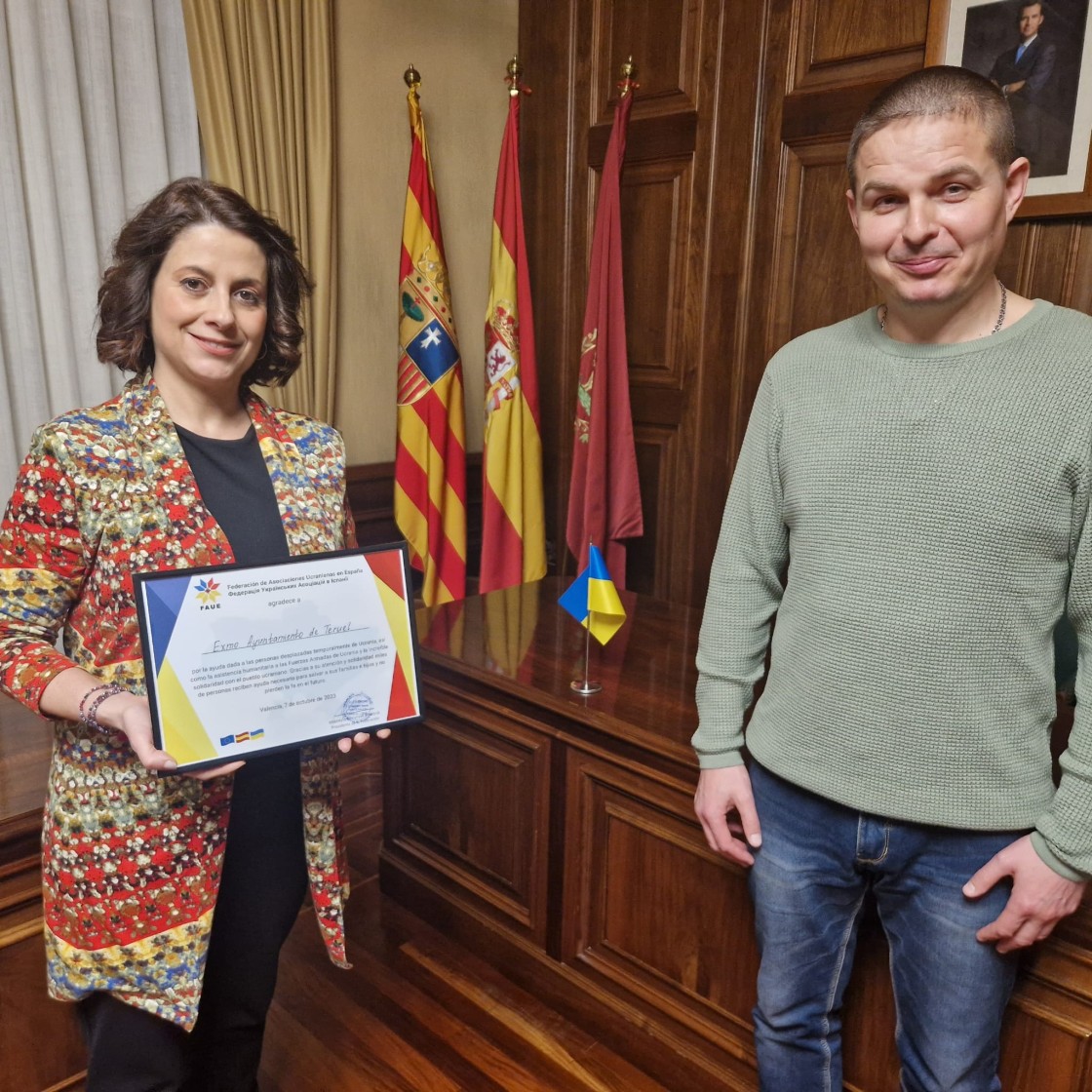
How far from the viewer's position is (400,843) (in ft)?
6.93

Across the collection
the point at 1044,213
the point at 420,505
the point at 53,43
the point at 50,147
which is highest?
the point at 53,43

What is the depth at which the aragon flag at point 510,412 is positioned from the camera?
107 inches

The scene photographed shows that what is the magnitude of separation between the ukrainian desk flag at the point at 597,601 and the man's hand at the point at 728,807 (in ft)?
1.62

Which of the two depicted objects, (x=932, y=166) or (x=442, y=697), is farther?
(x=442, y=697)

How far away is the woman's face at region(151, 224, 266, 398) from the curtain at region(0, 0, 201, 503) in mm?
1176

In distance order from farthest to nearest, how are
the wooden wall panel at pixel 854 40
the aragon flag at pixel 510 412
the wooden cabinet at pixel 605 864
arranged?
1. the aragon flag at pixel 510 412
2. the wooden wall panel at pixel 854 40
3. the wooden cabinet at pixel 605 864

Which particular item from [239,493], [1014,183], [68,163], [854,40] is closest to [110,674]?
[239,493]

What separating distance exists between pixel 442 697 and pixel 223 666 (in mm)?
869

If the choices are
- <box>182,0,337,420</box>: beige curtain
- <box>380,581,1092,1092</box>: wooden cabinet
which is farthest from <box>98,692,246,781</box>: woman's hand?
<box>182,0,337,420</box>: beige curtain

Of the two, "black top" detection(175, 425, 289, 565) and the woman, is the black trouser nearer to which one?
the woman

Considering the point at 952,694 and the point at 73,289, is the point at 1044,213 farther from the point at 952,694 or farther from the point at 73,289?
the point at 73,289

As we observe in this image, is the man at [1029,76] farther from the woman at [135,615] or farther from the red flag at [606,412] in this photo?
the woman at [135,615]

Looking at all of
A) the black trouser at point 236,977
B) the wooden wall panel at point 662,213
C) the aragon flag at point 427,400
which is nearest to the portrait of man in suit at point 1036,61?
the wooden wall panel at point 662,213

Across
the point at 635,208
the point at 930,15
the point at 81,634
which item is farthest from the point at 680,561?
the point at 81,634
